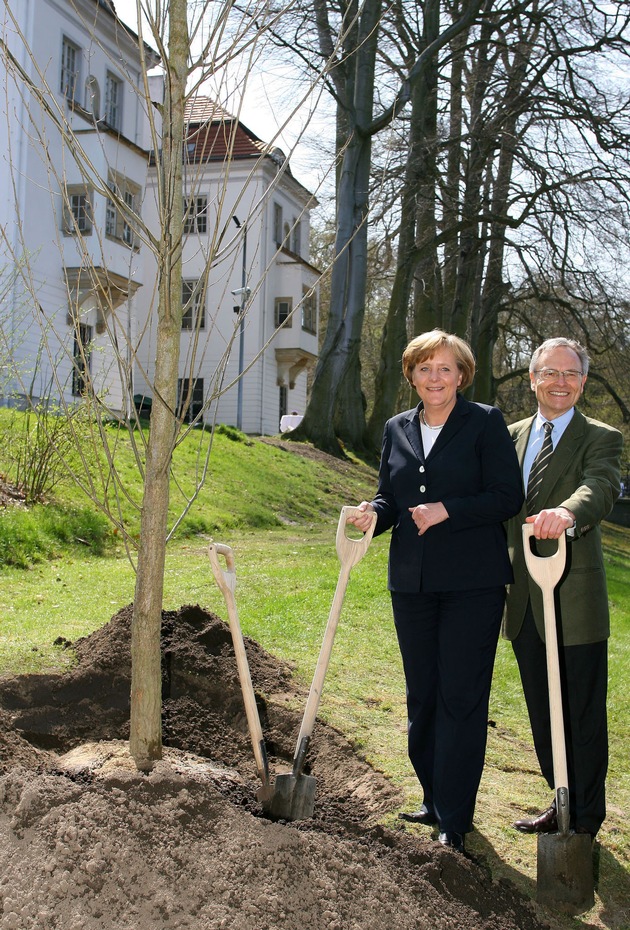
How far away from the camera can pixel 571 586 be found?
11.7 ft

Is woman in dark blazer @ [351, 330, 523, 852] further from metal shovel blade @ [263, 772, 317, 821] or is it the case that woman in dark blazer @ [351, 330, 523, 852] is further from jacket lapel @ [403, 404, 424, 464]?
metal shovel blade @ [263, 772, 317, 821]

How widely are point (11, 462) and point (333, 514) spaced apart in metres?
6.84

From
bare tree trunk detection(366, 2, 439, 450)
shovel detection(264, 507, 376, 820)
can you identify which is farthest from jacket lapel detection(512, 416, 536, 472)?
bare tree trunk detection(366, 2, 439, 450)

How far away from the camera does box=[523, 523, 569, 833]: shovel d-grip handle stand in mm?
3143

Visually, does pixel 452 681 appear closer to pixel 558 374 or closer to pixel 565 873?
pixel 565 873

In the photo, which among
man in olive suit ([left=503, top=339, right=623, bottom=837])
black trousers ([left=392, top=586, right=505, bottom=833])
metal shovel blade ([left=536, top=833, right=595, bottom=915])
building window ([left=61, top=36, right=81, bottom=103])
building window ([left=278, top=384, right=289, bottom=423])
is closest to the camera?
metal shovel blade ([left=536, top=833, right=595, bottom=915])

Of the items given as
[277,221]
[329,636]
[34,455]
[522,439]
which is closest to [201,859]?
[329,636]

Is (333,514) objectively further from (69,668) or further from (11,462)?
(69,668)

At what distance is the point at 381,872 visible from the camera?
285 centimetres

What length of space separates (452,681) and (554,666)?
1.47ft

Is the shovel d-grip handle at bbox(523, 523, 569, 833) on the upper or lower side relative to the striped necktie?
lower

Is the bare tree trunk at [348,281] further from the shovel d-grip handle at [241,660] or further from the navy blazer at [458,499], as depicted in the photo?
the shovel d-grip handle at [241,660]

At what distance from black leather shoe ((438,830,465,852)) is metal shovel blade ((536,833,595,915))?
11.8 inches

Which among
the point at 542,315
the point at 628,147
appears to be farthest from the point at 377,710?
the point at 542,315
